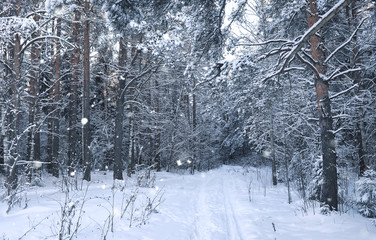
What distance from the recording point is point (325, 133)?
22.7 feet

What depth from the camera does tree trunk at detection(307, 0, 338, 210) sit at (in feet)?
22.0

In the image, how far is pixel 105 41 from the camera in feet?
45.4

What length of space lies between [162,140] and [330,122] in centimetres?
1946

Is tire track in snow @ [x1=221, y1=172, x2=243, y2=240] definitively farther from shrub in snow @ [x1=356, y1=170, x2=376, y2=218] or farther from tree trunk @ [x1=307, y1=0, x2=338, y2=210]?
shrub in snow @ [x1=356, y1=170, x2=376, y2=218]

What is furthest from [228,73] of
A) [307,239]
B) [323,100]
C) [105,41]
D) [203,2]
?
[105,41]

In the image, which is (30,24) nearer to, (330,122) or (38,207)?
(38,207)

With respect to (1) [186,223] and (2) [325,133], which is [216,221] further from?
(2) [325,133]

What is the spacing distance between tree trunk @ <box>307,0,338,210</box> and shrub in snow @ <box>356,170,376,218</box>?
78 centimetres

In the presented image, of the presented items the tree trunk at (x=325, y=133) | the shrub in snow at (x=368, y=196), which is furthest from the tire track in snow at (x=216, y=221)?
the shrub in snow at (x=368, y=196)

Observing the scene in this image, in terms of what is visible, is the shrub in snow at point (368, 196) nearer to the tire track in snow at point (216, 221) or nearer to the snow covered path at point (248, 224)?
the snow covered path at point (248, 224)

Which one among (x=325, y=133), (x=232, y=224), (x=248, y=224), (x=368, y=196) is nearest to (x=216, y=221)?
(x=232, y=224)

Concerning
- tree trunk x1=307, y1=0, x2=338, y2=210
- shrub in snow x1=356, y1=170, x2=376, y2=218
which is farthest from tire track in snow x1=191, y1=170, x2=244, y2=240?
shrub in snow x1=356, y1=170, x2=376, y2=218

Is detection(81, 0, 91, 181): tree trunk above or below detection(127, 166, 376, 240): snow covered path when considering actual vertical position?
above

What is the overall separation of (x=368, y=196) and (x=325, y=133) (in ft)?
7.02
